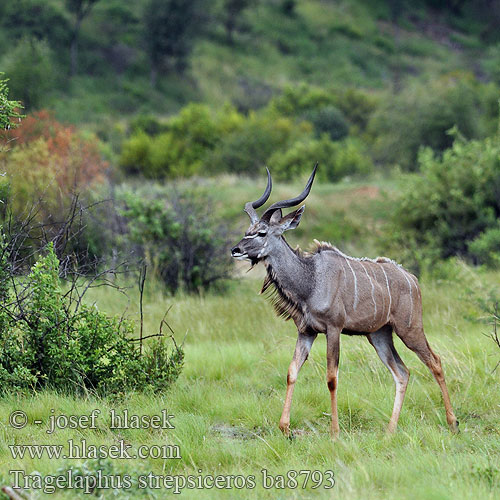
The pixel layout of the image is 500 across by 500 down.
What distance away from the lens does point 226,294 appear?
13.2m

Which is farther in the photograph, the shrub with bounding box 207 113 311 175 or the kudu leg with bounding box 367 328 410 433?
the shrub with bounding box 207 113 311 175

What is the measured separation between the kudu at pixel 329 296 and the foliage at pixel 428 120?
24.6 m

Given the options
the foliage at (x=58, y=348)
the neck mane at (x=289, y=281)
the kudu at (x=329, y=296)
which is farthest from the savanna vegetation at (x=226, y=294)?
the neck mane at (x=289, y=281)

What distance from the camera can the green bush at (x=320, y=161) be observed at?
32.6 m

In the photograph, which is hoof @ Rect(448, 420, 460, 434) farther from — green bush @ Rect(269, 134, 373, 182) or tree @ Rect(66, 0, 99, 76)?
tree @ Rect(66, 0, 99, 76)

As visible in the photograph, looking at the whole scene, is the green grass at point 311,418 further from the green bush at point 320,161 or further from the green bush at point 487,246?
the green bush at point 320,161

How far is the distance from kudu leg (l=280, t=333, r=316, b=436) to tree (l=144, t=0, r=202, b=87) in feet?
165

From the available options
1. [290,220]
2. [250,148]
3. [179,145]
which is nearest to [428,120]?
[250,148]

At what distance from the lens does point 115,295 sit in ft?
38.2

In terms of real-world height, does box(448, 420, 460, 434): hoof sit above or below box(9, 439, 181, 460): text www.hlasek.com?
above

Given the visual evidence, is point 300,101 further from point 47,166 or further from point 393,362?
point 393,362

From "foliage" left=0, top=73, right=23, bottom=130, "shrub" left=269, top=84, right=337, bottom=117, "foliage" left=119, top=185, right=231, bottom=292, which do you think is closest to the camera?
"foliage" left=0, top=73, right=23, bottom=130

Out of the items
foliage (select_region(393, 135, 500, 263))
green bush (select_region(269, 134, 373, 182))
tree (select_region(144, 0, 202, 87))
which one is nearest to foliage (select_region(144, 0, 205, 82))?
tree (select_region(144, 0, 202, 87))

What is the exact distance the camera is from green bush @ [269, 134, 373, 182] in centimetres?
3256
